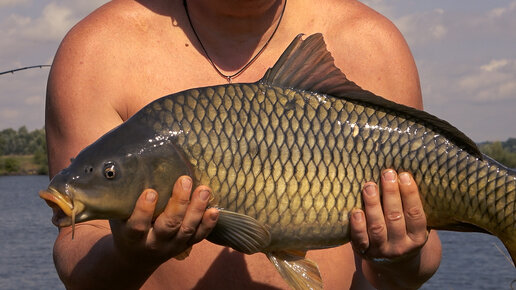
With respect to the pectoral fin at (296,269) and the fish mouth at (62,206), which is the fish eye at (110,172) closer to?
the fish mouth at (62,206)

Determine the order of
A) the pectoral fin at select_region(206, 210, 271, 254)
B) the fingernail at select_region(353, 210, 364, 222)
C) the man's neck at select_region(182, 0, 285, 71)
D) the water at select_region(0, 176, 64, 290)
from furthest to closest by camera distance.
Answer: the water at select_region(0, 176, 64, 290) < the man's neck at select_region(182, 0, 285, 71) < the fingernail at select_region(353, 210, 364, 222) < the pectoral fin at select_region(206, 210, 271, 254)

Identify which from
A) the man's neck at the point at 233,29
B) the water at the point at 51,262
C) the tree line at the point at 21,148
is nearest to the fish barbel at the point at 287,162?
the man's neck at the point at 233,29

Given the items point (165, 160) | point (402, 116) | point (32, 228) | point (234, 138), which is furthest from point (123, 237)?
point (32, 228)

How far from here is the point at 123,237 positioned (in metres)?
2.37

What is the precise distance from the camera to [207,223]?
2.29 m

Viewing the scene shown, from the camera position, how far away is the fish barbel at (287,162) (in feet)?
7.49

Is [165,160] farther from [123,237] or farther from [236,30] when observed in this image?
[236,30]

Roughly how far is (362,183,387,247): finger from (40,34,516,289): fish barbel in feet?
0.11

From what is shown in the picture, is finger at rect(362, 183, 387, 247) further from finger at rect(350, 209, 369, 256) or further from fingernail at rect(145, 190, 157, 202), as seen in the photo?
fingernail at rect(145, 190, 157, 202)

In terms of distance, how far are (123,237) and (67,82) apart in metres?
0.86

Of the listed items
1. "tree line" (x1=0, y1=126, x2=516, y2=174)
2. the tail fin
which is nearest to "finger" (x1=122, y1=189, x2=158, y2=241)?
the tail fin

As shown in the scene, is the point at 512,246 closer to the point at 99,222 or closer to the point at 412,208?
the point at 412,208

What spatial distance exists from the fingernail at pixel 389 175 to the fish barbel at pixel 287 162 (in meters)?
0.03

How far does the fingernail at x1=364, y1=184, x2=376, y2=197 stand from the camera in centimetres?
236
